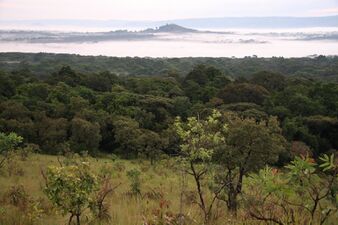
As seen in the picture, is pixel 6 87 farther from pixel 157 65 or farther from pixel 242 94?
pixel 157 65

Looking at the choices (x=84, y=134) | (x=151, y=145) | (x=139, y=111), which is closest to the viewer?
(x=151, y=145)

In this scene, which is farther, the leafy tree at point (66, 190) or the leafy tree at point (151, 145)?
the leafy tree at point (151, 145)

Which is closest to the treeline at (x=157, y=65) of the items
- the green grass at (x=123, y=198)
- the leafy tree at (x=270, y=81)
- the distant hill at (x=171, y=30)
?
the leafy tree at (x=270, y=81)

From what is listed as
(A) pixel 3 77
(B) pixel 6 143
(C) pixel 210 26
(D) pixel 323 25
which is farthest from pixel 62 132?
(C) pixel 210 26

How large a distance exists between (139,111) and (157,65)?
4727cm

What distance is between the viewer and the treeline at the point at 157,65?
65600mm

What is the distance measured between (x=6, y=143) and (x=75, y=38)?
113 meters

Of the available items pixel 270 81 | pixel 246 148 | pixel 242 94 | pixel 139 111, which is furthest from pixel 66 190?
pixel 270 81

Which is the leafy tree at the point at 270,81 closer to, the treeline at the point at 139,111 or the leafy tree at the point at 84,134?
the treeline at the point at 139,111

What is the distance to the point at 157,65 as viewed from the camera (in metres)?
75.2

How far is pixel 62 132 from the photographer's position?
23.9 meters

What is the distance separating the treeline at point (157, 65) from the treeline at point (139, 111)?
25.3 metres

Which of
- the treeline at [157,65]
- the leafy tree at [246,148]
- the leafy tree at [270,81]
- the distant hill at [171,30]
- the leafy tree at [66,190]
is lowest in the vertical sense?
the treeline at [157,65]

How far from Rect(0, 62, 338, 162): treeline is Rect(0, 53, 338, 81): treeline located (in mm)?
25287
